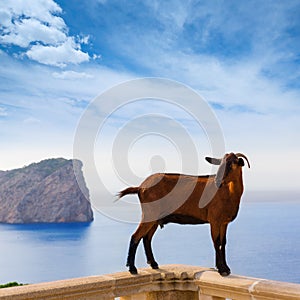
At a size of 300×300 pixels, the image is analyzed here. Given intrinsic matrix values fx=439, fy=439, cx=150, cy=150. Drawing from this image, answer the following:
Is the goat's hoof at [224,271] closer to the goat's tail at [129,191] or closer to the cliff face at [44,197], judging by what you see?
the goat's tail at [129,191]

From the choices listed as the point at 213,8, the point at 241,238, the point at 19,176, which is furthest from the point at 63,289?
the point at 241,238

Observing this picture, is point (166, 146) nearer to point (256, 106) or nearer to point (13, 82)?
point (256, 106)

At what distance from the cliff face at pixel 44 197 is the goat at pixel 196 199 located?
94726mm

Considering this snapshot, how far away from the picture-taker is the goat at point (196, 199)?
3354mm

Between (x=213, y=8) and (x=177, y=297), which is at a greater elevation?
(x=213, y=8)

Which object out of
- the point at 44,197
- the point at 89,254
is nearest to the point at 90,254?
the point at 89,254

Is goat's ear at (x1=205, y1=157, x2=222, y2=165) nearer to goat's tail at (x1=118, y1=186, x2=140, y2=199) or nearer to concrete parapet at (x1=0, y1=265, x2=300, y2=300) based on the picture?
goat's tail at (x1=118, y1=186, x2=140, y2=199)

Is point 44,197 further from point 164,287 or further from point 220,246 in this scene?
point 220,246

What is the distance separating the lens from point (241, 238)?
371 feet

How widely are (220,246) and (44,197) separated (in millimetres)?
99453

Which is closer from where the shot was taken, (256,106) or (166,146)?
(166,146)

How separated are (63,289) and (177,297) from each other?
1.06 metres

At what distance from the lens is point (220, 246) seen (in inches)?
135

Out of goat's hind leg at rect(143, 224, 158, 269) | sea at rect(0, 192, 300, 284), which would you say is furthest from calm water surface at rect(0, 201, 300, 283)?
goat's hind leg at rect(143, 224, 158, 269)
